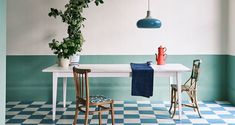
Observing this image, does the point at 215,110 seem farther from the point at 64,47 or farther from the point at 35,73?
the point at 35,73

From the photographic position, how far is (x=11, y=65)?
6043 mm

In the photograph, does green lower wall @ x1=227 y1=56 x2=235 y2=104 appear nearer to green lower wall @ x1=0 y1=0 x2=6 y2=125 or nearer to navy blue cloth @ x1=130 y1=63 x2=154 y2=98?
navy blue cloth @ x1=130 y1=63 x2=154 y2=98

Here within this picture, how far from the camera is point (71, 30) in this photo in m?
5.39

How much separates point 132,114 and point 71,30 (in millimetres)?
1982

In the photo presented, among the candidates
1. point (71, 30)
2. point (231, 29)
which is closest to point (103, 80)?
point (71, 30)

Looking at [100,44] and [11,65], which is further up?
[100,44]

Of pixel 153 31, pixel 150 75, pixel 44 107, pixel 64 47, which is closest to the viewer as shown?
pixel 150 75

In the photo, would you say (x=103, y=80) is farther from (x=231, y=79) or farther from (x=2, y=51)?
(x=2, y=51)

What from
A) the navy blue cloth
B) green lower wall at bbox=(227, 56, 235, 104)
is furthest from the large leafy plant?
green lower wall at bbox=(227, 56, 235, 104)

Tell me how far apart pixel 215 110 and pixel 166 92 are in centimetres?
115

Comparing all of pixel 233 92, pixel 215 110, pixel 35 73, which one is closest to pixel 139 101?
pixel 215 110

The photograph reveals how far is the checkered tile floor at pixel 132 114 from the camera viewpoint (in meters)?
4.50

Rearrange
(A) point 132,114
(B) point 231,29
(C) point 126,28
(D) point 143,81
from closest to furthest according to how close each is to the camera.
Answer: (D) point 143,81, (A) point 132,114, (B) point 231,29, (C) point 126,28

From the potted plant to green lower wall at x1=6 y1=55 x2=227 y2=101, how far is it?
806mm
